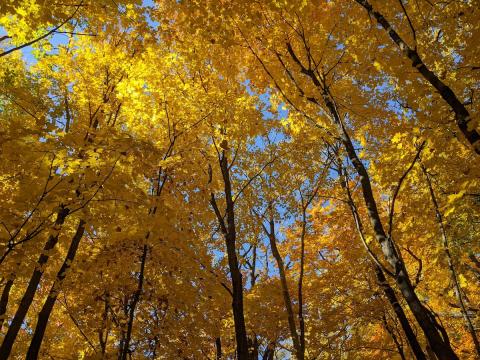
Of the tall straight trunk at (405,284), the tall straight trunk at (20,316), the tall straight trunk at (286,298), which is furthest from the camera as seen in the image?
the tall straight trunk at (286,298)

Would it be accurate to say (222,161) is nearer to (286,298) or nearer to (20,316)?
(286,298)

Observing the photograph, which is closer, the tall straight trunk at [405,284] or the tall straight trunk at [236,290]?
the tall straight trunk at [405,284]

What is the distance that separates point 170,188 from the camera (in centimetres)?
852

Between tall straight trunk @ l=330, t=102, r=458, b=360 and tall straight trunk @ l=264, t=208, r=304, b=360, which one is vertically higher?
tall straight trunk @ l=264, t=208, r=304, b=360

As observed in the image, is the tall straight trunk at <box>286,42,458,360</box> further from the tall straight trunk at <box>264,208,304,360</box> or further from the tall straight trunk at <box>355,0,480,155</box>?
the tall straight trunk at <box>264,208,304,360</box>

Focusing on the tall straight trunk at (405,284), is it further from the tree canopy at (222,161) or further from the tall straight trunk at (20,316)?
the tall straight trunk at (20,316)

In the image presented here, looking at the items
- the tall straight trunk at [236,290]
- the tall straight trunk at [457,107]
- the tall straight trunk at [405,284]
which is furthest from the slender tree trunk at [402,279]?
the tall straight trunk at [236,290]

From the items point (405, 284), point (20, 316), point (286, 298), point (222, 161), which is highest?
point (222, 161)

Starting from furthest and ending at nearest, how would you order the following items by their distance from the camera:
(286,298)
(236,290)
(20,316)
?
(286,298) → (236,290) → (20,316)

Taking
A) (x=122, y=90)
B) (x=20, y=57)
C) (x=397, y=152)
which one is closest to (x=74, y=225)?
(x=122, y=90)

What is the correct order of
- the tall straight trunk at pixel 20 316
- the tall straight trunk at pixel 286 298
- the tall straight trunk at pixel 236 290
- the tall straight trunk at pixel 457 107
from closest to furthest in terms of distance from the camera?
1. the tall straight trunk at pixel 457 107
2. the tall straight trunk at pixel 20 316
3. the tall straight trunk at pixel 236 290
4. the tall straight trunk at pixel 286 298

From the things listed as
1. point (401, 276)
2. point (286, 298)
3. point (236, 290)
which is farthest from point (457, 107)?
point (286, 298)

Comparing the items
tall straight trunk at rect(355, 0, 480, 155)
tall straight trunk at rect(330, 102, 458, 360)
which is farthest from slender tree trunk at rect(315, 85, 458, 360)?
tall straight trunk at rect(355, 0, 480, 155)

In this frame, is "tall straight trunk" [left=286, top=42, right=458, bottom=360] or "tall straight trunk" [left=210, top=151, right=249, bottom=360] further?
"tall straight trunk" [left=210, top=151, right=249, bottom=360]
